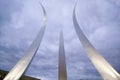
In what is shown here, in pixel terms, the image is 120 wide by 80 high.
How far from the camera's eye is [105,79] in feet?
46.6

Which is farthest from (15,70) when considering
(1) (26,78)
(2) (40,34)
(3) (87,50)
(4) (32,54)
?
(1) (26,78)

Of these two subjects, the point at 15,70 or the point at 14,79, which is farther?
the point at 15,70

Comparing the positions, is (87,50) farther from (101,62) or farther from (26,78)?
(26,78)

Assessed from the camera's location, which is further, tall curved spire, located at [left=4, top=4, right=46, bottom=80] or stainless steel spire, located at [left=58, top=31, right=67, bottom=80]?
stainless steel spire, located at [left=58, top=31, right=67, bottom=80]

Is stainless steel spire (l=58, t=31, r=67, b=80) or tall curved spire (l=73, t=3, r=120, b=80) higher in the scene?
stainless steel spire (l=58, t=31, r=67, b=80)

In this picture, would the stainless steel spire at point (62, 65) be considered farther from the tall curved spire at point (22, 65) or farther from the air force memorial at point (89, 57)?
the tall curved spire at point (22, 65)

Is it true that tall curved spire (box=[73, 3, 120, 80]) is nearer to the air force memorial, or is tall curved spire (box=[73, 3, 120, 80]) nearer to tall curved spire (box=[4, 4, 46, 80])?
the air force memorial

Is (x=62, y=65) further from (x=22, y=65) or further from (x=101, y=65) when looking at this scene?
(x=101, y=65)

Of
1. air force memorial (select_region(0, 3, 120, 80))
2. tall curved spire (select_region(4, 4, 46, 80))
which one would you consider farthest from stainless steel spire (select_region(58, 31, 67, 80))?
tall curved spire (select_region(4, 4, 46, 80))

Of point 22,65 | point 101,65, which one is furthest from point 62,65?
point 101,65

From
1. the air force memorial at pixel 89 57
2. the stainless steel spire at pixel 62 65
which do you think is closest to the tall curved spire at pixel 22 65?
the air force memorial at pixel 89 57

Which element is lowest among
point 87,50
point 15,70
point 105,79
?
point 105,79

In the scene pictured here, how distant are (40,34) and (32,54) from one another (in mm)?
2529

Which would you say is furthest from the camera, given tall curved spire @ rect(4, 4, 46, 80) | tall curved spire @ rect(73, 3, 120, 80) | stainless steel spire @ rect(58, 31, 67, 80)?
stainless steel spire @ rect(58, 31, 67, 80)
